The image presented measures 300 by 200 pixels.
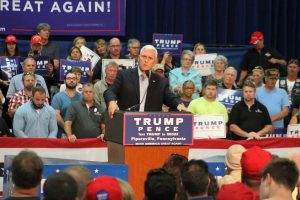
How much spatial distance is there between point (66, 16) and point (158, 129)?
A: 8.69m

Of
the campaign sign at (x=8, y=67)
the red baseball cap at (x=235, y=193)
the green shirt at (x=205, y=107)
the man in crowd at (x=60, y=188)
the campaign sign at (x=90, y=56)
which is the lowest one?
the red baseball cap at (x=235, y=193)

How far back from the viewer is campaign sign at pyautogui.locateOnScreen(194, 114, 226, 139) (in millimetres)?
11539

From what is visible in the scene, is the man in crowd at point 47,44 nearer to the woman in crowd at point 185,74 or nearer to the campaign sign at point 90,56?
the campaign sign at point 90,56

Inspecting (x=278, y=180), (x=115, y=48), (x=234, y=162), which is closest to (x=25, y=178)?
(x=278, y=180)

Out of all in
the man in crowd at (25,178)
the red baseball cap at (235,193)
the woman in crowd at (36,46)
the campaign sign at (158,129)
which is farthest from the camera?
the woman in crowd at (36,46)

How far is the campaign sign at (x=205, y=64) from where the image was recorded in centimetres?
1481

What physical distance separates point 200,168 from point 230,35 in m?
12.2

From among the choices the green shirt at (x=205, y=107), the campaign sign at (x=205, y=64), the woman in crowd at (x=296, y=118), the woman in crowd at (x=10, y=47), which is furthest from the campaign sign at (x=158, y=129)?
the campaign sign at (x=205, y=64)

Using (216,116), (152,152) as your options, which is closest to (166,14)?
(216,116)

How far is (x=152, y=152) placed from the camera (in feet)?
25.3

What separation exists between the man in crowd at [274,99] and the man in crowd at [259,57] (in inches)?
89.9

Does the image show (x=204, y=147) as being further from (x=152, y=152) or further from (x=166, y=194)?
(x=166, y=194)

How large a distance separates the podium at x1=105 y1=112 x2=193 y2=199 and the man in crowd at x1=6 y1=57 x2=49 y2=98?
5.24 metres

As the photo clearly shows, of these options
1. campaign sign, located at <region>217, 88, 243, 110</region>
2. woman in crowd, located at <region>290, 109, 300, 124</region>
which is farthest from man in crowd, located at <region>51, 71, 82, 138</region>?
woman in crowd, located at <region>290, 109, 300, 124</region>
